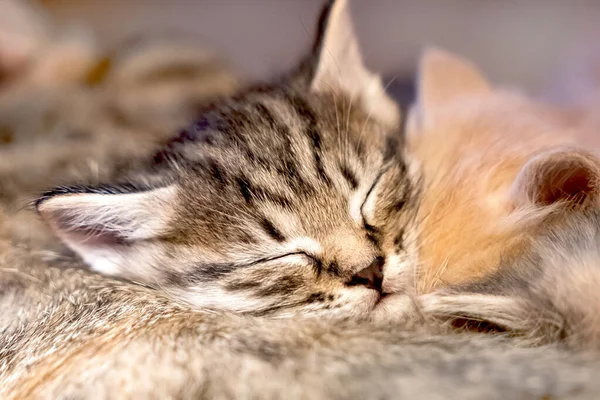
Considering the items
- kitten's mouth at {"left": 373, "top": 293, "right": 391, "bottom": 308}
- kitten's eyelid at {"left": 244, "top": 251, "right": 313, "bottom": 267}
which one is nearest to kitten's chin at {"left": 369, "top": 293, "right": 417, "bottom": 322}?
kitten's mouth at {"left": 373, "top": 293, "right": 391, "bottom": 308}

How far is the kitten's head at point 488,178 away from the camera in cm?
75

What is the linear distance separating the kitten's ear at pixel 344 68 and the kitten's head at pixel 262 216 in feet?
0.28

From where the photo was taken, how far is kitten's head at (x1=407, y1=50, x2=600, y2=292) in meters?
0.75

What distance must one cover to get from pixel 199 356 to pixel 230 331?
53mm

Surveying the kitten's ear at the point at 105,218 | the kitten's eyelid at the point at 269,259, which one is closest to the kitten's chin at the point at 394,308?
the kitten's eyelid at the point at 269,259

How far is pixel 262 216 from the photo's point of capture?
0.93 metres

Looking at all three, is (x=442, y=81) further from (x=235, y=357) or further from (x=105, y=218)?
(x=235, y=357)

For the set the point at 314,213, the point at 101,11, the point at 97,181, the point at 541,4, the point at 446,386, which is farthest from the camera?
the point at 101,11

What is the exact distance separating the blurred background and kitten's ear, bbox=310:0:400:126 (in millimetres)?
237

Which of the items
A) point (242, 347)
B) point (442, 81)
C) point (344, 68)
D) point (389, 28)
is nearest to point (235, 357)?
point (242, 347)

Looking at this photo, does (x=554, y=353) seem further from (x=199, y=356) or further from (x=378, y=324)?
(x=199, y=356)

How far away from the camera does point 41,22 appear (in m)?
1.96

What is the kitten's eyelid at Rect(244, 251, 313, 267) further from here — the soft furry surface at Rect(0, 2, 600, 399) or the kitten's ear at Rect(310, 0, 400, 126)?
the kitten's ear at Rect(310, 0, 400, 126)

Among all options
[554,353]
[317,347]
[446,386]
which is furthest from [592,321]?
[317,347]
